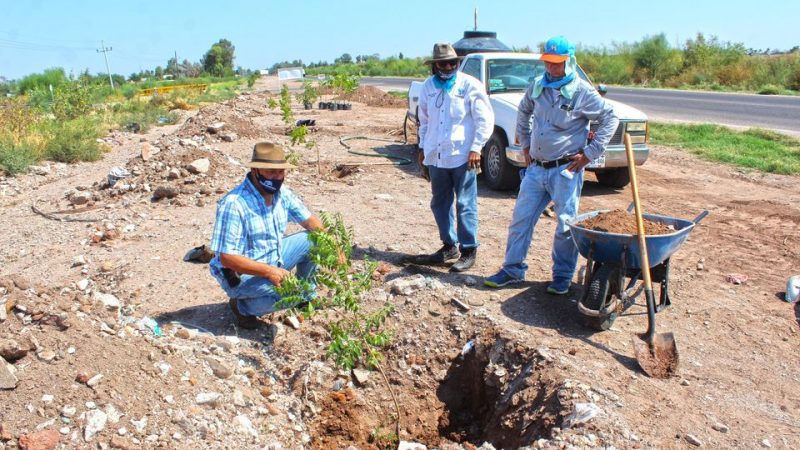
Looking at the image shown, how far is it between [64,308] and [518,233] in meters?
3.36

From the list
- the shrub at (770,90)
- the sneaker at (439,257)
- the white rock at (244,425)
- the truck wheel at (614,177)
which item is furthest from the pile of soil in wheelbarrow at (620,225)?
the shrub at (770,90)

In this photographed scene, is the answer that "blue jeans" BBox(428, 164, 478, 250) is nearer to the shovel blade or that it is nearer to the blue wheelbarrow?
the blue wheelbarrow

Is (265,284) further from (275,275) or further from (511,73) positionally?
(511,73)

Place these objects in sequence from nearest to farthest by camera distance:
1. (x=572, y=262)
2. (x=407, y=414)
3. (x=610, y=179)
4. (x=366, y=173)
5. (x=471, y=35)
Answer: (x=407, y=414), (x=572, y=262), (x=610, y=179), (x=366, y=173), (x=471, y=35)

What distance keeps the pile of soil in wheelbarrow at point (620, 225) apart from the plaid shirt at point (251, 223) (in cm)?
212

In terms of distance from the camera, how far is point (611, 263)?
421cm

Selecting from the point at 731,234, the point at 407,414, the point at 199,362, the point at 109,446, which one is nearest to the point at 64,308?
the point at 199,362

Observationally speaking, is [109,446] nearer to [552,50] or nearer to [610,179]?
[552,50]

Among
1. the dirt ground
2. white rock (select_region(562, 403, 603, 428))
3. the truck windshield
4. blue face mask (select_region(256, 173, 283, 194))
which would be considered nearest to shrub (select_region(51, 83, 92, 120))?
the dirt ground

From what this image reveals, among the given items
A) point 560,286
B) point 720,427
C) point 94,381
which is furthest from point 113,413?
point 560,286

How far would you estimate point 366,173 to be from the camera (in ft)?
33.0

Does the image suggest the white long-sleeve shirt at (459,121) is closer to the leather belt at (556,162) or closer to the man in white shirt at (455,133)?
the man in white shirt at (455,133)

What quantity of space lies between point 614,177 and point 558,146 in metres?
4.89

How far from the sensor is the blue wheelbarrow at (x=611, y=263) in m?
4.09
